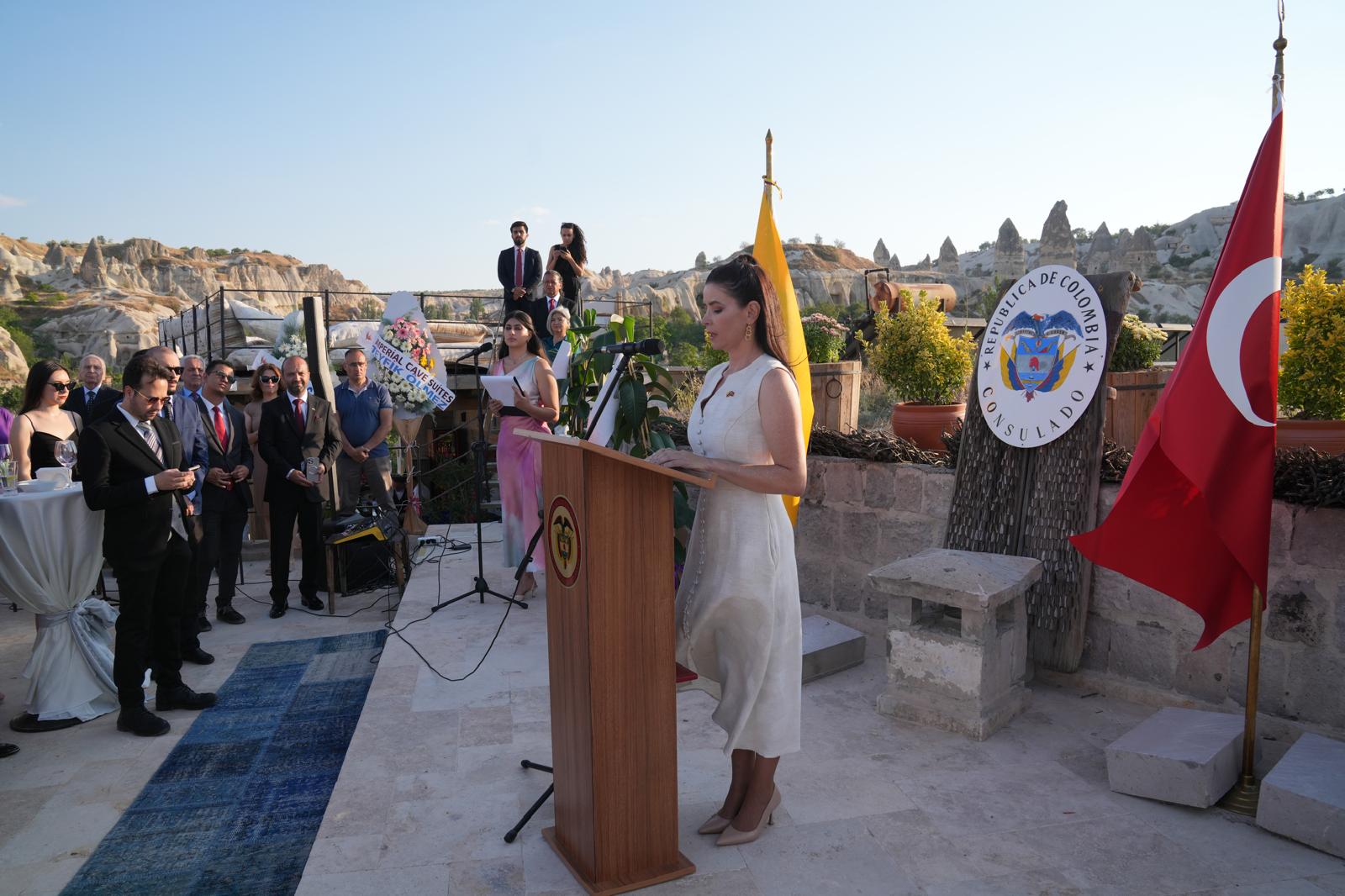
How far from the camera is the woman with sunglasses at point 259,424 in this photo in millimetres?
6742

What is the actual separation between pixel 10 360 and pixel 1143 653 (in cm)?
4191

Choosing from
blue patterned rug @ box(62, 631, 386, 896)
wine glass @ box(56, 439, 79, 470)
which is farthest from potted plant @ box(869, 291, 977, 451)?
wine glass @ box(56, 439, 79, 470)

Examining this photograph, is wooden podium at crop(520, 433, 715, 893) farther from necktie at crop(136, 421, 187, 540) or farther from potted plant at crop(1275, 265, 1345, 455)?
potted plant at crop(1275, 265, 1345, 455)

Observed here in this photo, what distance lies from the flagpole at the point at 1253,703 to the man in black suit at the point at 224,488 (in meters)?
5.66

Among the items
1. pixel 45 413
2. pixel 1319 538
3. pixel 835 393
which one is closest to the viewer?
pixel 1319 538

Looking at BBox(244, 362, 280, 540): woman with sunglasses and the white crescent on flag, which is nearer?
the white crescent on flag

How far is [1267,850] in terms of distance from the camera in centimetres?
271

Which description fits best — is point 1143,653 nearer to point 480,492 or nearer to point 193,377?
point 480,492

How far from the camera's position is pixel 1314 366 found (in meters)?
3.71

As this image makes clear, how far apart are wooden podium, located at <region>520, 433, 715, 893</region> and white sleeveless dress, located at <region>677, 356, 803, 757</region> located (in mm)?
232

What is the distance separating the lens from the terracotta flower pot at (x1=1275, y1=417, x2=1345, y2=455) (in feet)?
12.1

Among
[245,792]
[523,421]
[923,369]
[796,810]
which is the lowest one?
[245,792]

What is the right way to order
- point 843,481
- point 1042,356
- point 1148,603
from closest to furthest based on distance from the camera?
point 1148,603 → point 1042,356 → point 843,481

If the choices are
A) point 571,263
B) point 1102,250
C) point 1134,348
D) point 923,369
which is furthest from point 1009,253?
point 923,369
